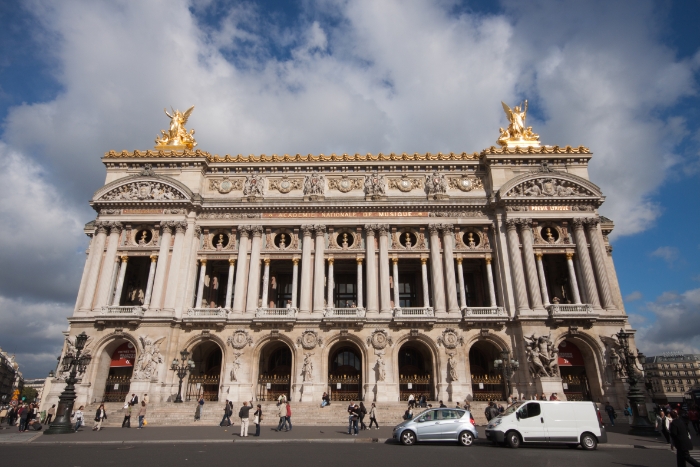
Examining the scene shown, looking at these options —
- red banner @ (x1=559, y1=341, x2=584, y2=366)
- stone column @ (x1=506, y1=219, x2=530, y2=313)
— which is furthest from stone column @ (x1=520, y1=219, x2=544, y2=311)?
red banner @ (x1=559, y1=341, x2=584, y2=366)

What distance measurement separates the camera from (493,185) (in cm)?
3812

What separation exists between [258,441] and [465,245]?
2434 cm

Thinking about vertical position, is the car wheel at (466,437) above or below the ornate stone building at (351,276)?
below

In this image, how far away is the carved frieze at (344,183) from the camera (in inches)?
1550

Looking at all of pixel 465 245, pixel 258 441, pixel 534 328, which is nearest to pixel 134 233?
pixel 258 441

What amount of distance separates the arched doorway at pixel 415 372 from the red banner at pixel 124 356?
68.1ft

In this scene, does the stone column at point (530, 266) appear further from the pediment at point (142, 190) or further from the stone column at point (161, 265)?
the stone column at point (161, 265)

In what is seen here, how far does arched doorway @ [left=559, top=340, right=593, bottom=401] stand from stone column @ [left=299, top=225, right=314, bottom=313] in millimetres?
19668

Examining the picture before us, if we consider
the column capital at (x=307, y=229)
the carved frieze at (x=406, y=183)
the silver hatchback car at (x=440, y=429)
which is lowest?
the silver hatchback car at (x=440, y=429)

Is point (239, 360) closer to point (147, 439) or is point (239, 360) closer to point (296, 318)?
point (296, 318)

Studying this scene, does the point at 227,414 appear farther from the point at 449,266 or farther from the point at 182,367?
the point at 449,266

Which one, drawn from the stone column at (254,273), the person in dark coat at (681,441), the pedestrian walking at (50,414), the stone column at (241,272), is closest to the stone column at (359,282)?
the stone column at (254,273)

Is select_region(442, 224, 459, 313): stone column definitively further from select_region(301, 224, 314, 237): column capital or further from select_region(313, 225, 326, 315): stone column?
select_region(301, 224, 314, 237): column capital

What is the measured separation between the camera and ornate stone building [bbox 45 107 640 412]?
1307 inches
